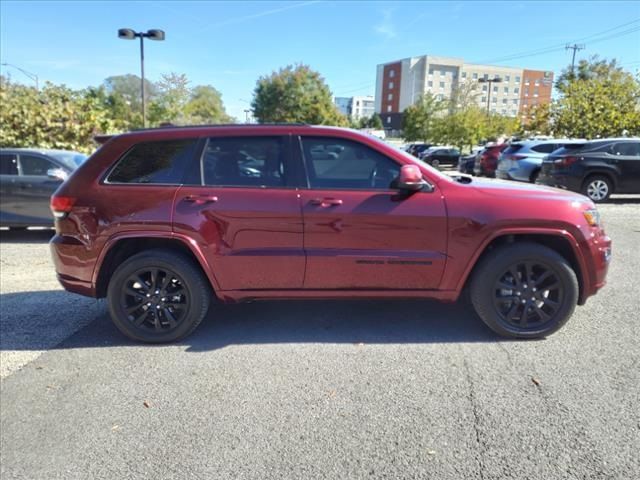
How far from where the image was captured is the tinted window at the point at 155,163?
149 inches

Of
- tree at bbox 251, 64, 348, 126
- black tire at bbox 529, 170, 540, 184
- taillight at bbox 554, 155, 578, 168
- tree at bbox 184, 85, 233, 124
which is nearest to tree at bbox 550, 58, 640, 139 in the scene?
black tire at bbox 529, 170, 540, 184

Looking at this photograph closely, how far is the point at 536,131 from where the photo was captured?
86.9ft

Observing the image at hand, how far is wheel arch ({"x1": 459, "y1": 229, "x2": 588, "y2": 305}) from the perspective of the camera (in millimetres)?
3652

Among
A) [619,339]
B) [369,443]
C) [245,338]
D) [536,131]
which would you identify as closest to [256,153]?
[245,338]

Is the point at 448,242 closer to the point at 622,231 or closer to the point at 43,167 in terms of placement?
the point at 622,231

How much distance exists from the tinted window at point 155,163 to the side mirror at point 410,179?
5.77ft

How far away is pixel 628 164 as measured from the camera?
1159cm

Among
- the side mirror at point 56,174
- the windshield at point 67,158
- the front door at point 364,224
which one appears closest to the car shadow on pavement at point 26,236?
the side mirror at point 56,174

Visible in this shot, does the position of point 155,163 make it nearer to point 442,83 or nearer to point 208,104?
point 208,104

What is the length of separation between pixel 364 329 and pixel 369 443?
1.56 meters

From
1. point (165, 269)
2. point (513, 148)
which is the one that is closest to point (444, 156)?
point (513, 148)

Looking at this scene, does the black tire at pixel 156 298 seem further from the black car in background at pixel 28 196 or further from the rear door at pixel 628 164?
the rear door at pixel 628 164

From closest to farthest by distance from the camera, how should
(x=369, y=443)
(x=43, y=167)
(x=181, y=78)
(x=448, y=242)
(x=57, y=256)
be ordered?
(x=369, y=443)
(x=448, y=242)
(x=57, y=256)
(x=43, y=167)
(x=181, y=78)

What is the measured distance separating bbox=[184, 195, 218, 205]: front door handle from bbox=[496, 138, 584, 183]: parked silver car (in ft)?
43.9
